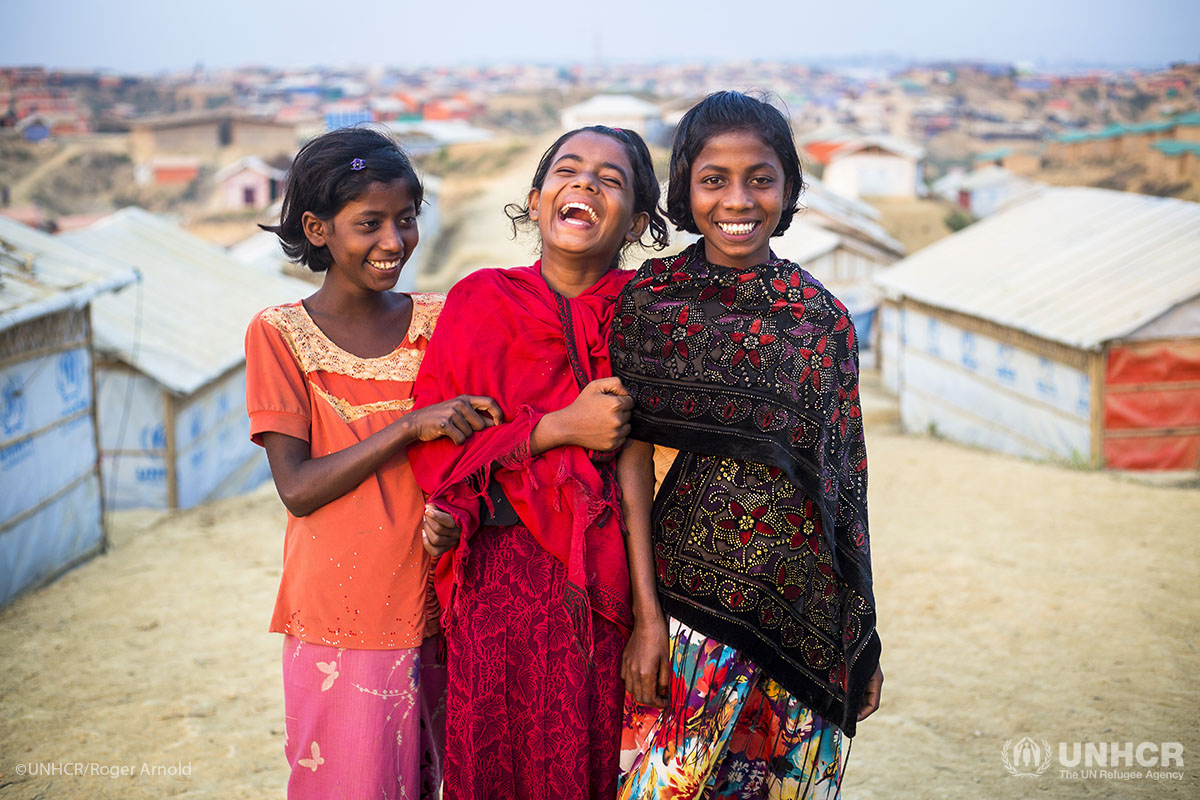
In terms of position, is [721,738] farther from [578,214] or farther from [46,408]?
[46,408]

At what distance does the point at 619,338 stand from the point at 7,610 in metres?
5.41

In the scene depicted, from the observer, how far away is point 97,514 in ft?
22.8

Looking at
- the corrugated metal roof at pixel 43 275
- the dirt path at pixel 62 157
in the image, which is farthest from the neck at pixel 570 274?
the dirt path at pixel 62 157

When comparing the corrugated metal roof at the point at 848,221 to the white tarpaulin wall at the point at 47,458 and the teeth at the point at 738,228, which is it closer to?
the white tarpaulin wall at the point at 47,458

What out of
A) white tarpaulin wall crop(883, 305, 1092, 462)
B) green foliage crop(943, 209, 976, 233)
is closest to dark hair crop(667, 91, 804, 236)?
white tarpaulin wall crop(883, 305, 1092, 462)

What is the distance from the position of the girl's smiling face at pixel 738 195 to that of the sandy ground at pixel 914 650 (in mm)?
2528

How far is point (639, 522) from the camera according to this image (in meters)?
1.78

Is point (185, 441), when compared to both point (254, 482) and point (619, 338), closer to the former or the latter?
point (254, 482)

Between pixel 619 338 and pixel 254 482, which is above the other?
pixel 619 338

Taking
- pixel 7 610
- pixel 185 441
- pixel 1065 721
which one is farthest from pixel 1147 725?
pixel 185 441

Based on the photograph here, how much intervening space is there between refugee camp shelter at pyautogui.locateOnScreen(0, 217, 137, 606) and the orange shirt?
14.1ft

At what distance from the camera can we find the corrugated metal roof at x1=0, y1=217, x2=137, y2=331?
556 cm

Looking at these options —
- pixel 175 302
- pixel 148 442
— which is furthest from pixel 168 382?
pixel 175 302

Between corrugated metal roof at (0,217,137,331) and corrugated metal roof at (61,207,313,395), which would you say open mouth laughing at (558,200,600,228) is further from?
corrugated metal roof at (61,207,313,395)
